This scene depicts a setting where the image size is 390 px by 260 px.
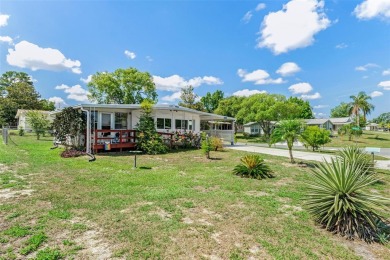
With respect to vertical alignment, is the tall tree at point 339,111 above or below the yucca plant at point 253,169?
above

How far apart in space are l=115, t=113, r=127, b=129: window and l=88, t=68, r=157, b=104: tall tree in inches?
801

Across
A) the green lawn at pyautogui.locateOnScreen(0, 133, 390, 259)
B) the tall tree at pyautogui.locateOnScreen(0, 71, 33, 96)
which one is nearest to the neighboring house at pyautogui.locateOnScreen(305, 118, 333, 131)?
the green lawn at pyautogui.locateOnScreen(0, 133, 390, 259)

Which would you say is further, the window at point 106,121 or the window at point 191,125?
the window at point 191,125

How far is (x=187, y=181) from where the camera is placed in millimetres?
7297

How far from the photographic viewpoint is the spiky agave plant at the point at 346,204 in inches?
151

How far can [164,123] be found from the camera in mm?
17578

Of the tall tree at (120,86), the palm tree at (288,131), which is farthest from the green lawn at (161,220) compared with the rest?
the tall tree at (120,86)

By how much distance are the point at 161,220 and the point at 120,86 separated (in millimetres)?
34788

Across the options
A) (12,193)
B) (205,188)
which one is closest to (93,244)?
(205,188)

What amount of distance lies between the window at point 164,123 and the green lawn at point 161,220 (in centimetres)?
976

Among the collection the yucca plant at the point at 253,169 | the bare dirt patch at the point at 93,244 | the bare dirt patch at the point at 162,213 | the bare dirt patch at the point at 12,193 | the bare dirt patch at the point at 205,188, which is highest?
the yucca plant at the point at 253,169

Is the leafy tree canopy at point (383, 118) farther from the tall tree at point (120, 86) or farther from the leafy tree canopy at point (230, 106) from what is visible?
the tall tree at point (120, 86)

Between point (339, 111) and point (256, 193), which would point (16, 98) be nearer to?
point (256, 193)

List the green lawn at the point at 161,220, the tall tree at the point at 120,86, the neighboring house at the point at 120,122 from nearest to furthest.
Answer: the green lawn at the point at 161,220
the neighboring house at the point at 120,122
the tall tree at the point at 120,86
